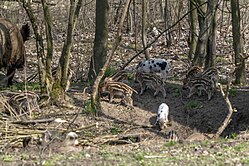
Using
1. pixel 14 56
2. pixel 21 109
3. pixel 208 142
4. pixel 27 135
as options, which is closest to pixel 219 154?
pixel 208 142

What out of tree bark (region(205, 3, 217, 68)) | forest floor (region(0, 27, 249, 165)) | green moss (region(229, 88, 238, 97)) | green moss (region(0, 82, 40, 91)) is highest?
tree bark (region(205, 3, 217, 68))

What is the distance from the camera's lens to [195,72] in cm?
1378

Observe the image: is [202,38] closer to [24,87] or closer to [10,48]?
[24,87]

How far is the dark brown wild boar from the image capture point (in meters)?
14.8

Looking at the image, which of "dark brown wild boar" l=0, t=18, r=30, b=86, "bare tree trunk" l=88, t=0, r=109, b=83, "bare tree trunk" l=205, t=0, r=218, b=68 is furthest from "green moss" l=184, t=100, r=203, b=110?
"dark brown wild boar" l=0, t=18, r=30, b=86

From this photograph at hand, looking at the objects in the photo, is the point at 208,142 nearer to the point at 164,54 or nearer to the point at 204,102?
the point at 204,102

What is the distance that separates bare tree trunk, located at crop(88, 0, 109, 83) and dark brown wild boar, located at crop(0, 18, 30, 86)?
2.04m

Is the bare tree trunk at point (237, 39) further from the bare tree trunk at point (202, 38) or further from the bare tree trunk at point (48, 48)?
the bare tree trunk at point (48, 48)

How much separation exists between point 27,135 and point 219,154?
10.9 feet

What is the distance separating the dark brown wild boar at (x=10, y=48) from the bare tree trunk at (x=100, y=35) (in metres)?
2.04

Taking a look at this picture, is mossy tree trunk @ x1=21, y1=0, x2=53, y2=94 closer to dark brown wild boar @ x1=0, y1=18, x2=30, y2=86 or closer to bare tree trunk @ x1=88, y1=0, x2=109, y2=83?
bare tree trunk @ x1=88, y1=0, x2=109, y2=83

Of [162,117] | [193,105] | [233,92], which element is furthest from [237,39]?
[162,117]

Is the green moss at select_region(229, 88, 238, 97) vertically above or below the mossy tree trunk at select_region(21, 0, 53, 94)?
below

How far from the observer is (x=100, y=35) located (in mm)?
14273
